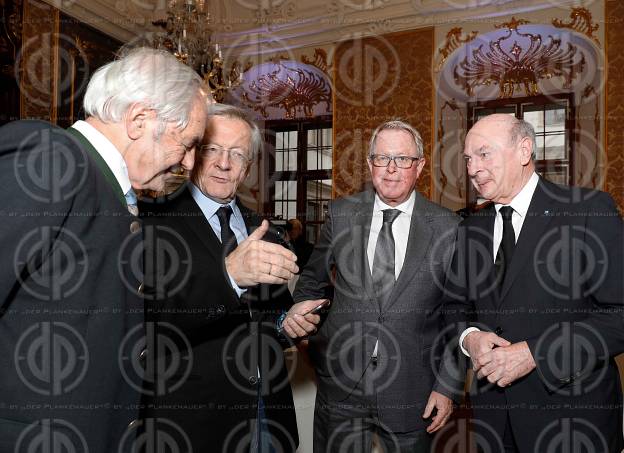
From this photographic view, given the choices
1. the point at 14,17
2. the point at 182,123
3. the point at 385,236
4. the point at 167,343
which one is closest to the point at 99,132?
the point at 182,123

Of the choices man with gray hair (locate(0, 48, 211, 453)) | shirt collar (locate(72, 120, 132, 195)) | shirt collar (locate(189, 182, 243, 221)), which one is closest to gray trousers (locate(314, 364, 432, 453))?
shirt collar (locate(189, 182, 243, 221))

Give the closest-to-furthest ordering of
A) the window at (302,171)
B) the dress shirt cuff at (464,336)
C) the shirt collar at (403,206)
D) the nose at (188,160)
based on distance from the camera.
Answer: the nose at (188,160) < the dress shirt cuff at (464,336) < the shirt collar at (403,206) < the window at (302,171)

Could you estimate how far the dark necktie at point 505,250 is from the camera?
5.24 ft

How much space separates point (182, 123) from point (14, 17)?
19.7ft

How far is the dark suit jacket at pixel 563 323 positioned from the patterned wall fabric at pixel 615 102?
529cm

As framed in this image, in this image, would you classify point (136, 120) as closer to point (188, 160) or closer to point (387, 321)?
point (188, 160)

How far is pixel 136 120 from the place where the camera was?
3.61 feet

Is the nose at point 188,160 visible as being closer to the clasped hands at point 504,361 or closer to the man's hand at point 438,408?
the clasped hands at point 504,361

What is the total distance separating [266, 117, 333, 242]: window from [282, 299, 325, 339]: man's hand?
743 cm

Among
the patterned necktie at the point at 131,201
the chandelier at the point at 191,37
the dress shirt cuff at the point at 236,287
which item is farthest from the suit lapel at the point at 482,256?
the chandelier at the point at 191,37

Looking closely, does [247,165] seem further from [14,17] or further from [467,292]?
[14,17]

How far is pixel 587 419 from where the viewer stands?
1.46 m

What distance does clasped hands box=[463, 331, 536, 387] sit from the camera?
145cm

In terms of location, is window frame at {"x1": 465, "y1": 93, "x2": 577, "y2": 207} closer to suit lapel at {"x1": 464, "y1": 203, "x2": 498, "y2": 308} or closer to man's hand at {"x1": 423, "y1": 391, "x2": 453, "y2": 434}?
suit lapel at {"x1": 464, "y1": 203, "x2": 498, "y2": 308}
